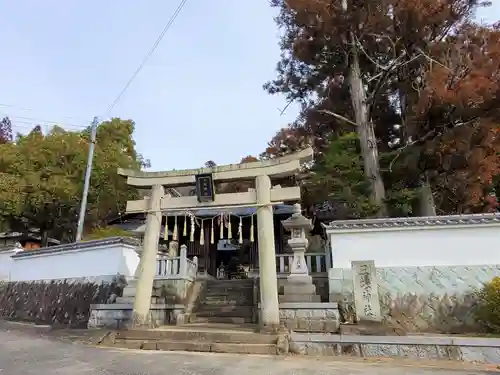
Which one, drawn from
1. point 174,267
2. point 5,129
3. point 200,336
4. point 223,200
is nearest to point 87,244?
point 174,267

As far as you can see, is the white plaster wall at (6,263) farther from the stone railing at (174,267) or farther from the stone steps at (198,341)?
the stone steps at (198,341)

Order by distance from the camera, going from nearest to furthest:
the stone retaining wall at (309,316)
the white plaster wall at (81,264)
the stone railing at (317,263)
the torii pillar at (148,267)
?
the stone retaining wall at (309,316)
the torii pillar at (148,267)
the stone railing at (317,263)
the white plaster wall at (81,264)

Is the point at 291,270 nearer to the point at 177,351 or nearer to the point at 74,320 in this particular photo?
the point at 177,351

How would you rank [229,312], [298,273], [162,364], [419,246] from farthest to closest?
[229,312], [298,273], [419,246], [162,364]

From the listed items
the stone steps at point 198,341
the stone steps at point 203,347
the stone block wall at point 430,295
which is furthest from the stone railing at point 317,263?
the stone steps at point 203,347

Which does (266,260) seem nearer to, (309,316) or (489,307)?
(309,316)

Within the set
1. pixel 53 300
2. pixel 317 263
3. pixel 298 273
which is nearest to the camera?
pixel 298 273

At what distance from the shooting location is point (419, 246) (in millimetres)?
10016

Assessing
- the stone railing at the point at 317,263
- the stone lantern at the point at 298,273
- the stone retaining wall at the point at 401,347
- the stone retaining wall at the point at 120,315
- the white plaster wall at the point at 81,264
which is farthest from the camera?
the white plaster wall at the point at 81,264

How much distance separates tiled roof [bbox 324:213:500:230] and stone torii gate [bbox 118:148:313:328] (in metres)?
2.24

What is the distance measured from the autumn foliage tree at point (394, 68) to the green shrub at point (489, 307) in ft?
16.0

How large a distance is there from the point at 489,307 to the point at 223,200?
22.4 feet

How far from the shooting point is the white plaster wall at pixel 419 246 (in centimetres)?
964

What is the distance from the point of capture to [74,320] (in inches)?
526
